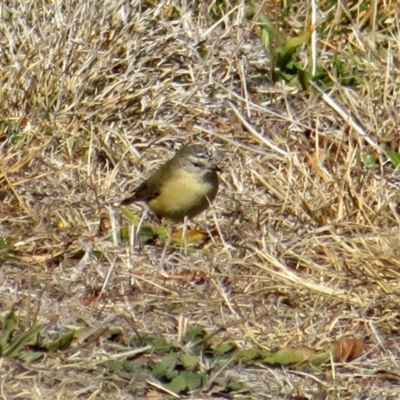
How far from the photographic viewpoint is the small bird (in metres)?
7.15

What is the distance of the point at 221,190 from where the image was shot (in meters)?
7.50

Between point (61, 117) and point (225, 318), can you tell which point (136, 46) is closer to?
point (61, 117)

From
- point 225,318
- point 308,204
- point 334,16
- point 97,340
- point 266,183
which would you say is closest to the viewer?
point 97,340

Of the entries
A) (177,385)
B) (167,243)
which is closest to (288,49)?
(167,243)

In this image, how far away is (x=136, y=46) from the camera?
7.85m

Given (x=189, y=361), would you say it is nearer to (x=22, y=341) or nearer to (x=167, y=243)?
(x=22, y=341)

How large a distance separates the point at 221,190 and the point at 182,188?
14.0 inches

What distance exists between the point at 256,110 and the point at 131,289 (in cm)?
245

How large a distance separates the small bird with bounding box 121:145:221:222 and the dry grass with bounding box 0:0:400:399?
0.49 ft

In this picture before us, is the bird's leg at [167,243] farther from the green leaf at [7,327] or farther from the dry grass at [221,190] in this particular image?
the green leaf at [7,327]

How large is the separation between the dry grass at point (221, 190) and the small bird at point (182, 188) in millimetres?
149

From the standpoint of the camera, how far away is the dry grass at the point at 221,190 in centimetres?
551

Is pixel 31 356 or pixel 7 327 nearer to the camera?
pixel 31 356

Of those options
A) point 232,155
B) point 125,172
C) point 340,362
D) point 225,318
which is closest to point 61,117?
point 125,172
